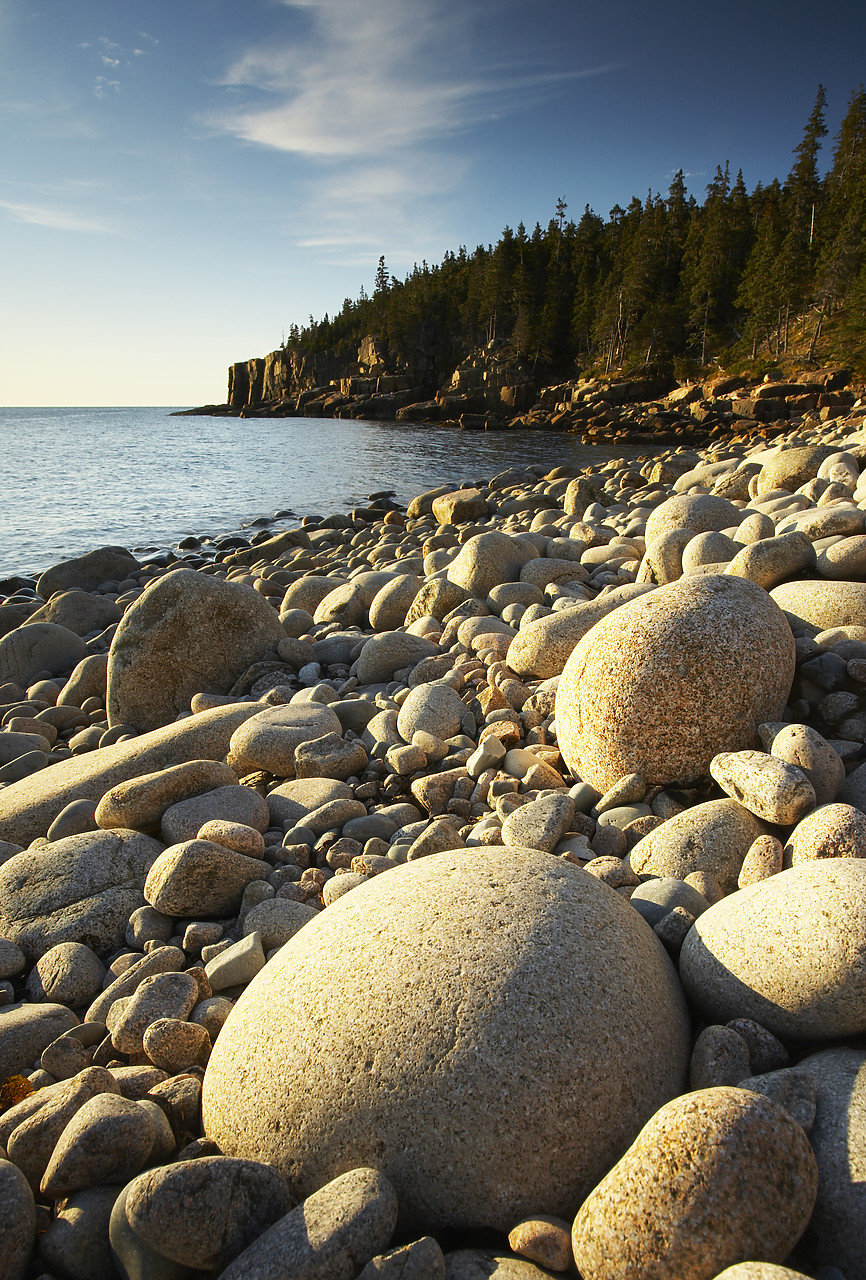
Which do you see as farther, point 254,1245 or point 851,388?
point 851,388

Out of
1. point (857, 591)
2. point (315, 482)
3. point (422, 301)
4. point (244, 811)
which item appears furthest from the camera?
point (422, 301)

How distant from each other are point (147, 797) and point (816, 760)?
10.5ft

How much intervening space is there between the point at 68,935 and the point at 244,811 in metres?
0.96

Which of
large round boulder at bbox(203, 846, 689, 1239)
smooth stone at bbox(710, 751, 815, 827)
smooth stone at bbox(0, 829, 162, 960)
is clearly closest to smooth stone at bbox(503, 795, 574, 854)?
smooth stone at bbox(710, 751, 815, 827)

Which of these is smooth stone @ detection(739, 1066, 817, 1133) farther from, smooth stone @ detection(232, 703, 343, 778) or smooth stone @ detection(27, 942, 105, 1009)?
smooth stone @ detection(232, 703, 343, 778)

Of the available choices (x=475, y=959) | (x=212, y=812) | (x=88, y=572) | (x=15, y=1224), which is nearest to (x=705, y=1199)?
(x=475, y=959)

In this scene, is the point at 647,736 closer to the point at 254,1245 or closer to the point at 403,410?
the point at 254,1245

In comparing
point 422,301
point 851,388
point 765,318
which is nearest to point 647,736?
point 851,388

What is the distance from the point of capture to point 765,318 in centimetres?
4238

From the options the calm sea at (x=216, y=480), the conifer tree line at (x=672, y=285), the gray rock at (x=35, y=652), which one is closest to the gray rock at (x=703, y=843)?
the gray rock at (x=35, y=652)

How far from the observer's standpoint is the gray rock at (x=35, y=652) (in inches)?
303

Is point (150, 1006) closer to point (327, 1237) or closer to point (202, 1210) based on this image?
point (202, 1210)

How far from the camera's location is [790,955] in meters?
1.92

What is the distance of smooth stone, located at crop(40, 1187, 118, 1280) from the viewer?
1.68 meters
